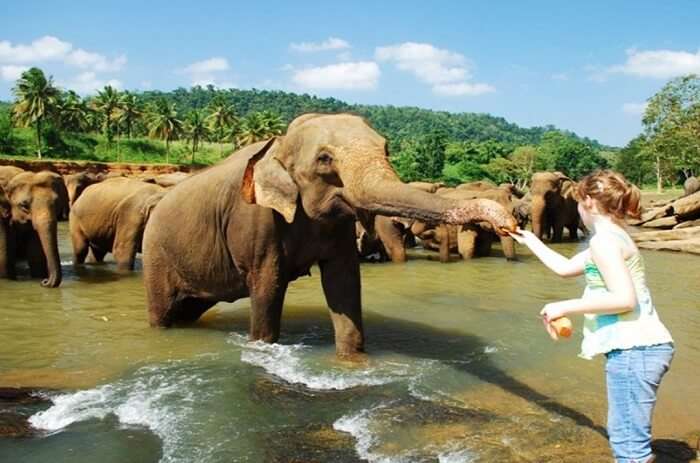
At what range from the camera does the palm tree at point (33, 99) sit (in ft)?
203

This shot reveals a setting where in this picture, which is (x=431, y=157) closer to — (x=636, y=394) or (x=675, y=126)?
(x=675, y=126)

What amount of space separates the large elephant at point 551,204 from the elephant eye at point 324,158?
16.2m

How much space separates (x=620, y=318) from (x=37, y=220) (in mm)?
9856

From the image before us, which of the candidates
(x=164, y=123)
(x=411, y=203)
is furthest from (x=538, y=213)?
(x=164, y=123)

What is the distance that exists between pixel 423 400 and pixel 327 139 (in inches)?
80.9

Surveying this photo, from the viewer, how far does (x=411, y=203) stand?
4.66 metres

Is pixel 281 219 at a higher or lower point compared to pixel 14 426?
higher

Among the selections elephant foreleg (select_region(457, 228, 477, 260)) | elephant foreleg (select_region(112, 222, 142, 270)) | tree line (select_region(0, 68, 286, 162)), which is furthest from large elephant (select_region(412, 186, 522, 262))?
tree line (select_region(0, 68, 286, 162))

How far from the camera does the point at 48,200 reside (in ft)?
37.1

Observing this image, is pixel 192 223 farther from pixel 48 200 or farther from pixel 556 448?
pixel 48 200

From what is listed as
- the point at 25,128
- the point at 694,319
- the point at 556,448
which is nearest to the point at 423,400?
the point at 556,448

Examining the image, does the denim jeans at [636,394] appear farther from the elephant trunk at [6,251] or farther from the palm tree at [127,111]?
the palm tree at [127,111]

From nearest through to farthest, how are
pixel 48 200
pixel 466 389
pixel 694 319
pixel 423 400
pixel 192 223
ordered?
pixel 423 400 → pixel 466 389 → pixel 192 223 → pixel 694 319 → pixel 48 200

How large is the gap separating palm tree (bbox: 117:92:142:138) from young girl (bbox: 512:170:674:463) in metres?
76.5
